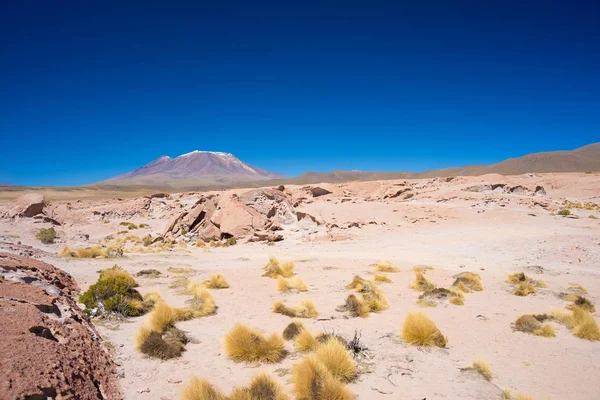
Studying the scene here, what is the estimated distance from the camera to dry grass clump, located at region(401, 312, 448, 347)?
6523mm

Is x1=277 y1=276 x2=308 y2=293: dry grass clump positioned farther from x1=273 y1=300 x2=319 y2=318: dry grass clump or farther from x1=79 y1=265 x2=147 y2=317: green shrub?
x1=79 y1=265 x2=147 y2=317: green shrub

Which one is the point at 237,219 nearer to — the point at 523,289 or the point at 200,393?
the point at 523,289

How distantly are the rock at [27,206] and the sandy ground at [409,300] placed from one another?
→ 5.21 feet

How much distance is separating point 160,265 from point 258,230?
29.4 feet

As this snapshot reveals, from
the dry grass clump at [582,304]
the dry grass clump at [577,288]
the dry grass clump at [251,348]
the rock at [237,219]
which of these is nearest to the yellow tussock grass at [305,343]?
the dry grass clump at [251,348]

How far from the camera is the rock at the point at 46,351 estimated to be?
3.12m

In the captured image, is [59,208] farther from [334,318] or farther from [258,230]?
[334,318]

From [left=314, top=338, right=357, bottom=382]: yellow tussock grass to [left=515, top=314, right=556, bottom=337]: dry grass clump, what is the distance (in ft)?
14.8

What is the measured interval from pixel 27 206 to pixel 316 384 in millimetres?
29047

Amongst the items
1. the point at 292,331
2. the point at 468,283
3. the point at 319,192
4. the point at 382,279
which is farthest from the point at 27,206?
the point at 468,283

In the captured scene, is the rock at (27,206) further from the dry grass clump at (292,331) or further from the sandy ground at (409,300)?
the dry grass clump at (292,331)

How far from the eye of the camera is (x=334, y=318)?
810 centimetres

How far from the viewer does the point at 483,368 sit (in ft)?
17.9

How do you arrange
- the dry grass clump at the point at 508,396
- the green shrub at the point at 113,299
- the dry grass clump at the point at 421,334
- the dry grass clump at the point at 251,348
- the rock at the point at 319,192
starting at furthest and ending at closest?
the rock at the point at 319,192 → the green shrub at the point at 113,299 → the dry grass clump at the point at 421,334 → the dry grass clump at the point at 251,348 → the dry grass clump at the point at 508,396
